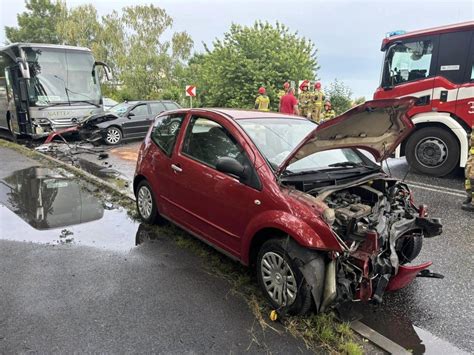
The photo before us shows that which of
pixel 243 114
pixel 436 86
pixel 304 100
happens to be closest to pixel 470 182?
pixel 436 86

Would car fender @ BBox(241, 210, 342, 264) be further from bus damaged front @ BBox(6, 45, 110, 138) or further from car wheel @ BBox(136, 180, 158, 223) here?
bus damaged front @ BBox(6, 45, 110, 138)

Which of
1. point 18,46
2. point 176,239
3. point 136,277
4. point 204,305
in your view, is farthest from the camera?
point 18,46

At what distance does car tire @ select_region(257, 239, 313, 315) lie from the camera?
9.68ft

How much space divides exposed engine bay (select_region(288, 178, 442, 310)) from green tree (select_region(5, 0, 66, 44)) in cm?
4742

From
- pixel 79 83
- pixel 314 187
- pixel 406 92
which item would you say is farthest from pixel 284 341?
pixel 79 83

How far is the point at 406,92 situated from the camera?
26.7 feet

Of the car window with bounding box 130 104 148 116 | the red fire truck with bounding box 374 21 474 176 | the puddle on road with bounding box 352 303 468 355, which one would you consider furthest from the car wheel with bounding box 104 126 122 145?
the puddle on road with bounding box 352 303 468 355

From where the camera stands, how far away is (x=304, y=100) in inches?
603

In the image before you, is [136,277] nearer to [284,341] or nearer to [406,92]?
[284,341]

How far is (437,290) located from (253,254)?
1.85 metres

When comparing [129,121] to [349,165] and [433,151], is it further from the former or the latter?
[349,165]

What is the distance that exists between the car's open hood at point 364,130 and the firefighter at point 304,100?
11.7 m

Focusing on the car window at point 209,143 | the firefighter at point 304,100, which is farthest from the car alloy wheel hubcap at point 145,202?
the firefighter at point 304,100

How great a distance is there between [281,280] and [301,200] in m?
0.71
